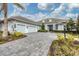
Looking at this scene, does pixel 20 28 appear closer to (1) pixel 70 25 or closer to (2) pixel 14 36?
(2) pixel 14 36

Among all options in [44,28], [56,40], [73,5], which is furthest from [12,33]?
[73,5]

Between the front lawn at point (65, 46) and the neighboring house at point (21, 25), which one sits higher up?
the neighboring house at point (21, 25)

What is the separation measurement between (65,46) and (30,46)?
36 cm

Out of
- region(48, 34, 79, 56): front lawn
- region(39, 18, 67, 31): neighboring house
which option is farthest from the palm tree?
region(48, 34, 79, 56): front lawn

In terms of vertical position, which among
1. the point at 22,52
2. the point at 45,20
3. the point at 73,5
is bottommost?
the point at 22,52

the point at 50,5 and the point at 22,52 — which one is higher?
the point at 50,5

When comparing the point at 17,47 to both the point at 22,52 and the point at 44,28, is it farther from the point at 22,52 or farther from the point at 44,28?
the point at 44,28

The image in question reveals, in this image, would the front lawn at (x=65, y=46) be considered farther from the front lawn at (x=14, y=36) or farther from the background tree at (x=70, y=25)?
the front lawn at (x=14, y=36)

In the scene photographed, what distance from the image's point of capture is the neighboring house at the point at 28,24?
1.98 metres

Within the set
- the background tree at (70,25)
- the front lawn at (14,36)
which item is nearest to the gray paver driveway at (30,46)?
the front lawn at (14,36)

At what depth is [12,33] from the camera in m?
2.00

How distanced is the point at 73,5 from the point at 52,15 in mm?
235

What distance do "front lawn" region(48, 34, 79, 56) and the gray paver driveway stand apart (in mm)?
51

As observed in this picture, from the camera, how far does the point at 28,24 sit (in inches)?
80.1
